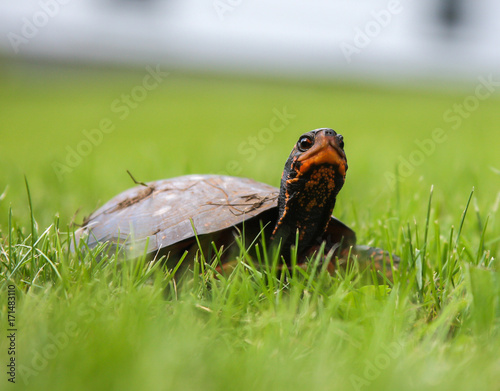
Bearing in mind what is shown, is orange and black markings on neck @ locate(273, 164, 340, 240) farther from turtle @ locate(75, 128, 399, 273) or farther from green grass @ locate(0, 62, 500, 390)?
green grass @ locate(0, 62, 500, 390)

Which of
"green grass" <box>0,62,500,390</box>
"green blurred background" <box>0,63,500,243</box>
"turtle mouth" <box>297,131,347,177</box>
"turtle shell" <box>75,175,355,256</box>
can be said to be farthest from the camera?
"green blurred background" <box>0,63,500,243</box>

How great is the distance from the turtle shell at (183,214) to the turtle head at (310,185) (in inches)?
3.9

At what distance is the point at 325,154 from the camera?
1.95m

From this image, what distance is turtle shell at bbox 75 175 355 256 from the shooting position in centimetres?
207

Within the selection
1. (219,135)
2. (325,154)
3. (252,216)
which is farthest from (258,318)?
(219,135)

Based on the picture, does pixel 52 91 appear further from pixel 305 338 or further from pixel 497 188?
pixel 305 338

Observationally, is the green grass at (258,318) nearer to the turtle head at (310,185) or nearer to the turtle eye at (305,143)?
the turtle head at (310,185)

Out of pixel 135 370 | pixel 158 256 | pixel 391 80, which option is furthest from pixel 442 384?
pixel 391 80

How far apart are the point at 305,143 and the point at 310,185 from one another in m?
0.18

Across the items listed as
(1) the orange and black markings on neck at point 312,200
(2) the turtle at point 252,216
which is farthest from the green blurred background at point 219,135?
(1) the orange and black markings on neck at point 312,200

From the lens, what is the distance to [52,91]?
728 inches

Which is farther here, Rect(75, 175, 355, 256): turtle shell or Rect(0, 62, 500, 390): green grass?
Rect(75, 175, 355, 256): turtle shell

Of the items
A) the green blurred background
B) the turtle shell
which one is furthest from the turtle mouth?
the green blurred background

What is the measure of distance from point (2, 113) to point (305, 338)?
13695 mm
